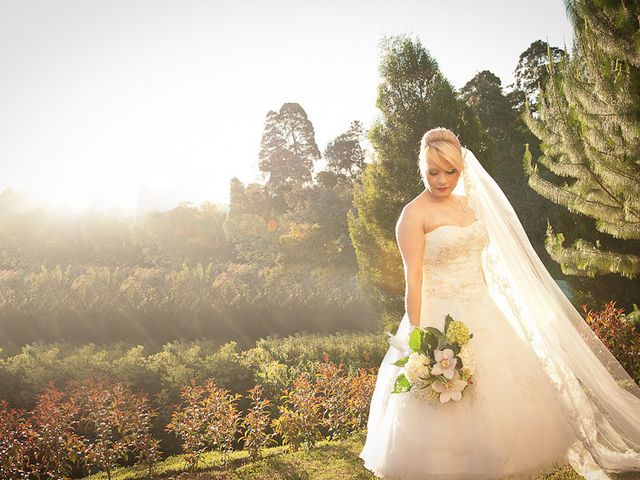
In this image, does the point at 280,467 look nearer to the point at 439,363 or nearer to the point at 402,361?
the point at 402,361

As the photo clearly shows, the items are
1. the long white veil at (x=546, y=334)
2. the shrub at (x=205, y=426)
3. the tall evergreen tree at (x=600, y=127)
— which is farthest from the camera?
the tall evergreen tree at (x=600, y=127)

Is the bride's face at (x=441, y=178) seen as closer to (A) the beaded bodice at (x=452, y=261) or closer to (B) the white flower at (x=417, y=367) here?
(A) the beaded bodice at (x=452, y=261)

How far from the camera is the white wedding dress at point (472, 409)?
10.5 ft

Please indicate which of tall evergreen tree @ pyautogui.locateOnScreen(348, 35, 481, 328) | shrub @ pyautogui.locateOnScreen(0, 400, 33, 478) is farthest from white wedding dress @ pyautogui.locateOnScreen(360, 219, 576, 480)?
tall evergreen tree @ pyautogui.locateOnScreen(348, 35, 481, 328)

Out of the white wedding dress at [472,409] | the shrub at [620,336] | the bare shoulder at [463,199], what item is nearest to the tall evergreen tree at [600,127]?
the shrub at [620,336]

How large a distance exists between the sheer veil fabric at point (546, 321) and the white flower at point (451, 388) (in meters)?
0.57

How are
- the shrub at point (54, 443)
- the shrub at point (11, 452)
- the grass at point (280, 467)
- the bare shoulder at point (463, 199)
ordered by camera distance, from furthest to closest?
the shrub at point (54, 443) → the shrub at point (11, 452) → the grass at point (280, 467) → the bare shoulder at point (463, 199)

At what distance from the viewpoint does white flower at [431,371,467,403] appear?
3215 millimetres

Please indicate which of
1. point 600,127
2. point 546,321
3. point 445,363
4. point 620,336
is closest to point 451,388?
point 445,363

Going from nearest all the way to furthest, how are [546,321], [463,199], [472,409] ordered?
1. [472,409]
2. [463,199]
3. [546,321]

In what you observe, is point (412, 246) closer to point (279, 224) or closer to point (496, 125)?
point (279, 224)

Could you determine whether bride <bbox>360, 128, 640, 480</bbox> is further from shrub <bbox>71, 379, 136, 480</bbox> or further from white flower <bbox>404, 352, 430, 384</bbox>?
shrub <bbox>71, 379, 136, 480</bbox>

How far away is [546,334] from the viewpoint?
13.1ft

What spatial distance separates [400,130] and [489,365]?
9265 mm
